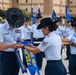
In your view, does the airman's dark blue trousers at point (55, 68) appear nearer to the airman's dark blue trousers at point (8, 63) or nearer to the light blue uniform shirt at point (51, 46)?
the light blue uniform shirt at point (51, 46)

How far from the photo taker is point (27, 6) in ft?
259

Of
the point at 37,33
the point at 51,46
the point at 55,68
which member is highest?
the point at 51,46

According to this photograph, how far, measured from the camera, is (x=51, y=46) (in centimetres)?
572

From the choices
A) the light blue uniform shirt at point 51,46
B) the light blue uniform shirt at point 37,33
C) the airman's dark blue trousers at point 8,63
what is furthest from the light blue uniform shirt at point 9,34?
the light blue uniform shirt at point 37,33

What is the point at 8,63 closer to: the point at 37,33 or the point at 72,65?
the point at 72,65

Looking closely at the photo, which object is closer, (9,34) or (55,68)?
(55,68)

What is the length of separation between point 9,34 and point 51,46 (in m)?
1.21

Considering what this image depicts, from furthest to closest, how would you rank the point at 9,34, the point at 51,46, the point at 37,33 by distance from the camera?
the point at 37,33 → the point at 9,34 → the point at 51,46

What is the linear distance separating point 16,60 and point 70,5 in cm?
8186

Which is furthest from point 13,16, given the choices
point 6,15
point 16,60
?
point 16,60

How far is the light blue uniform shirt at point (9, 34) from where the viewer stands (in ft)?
21.5

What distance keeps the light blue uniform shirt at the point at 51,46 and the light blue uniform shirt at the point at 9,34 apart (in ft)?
3.38

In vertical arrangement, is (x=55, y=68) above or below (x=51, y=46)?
below

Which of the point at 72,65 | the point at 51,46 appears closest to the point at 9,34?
the point at 51,46
